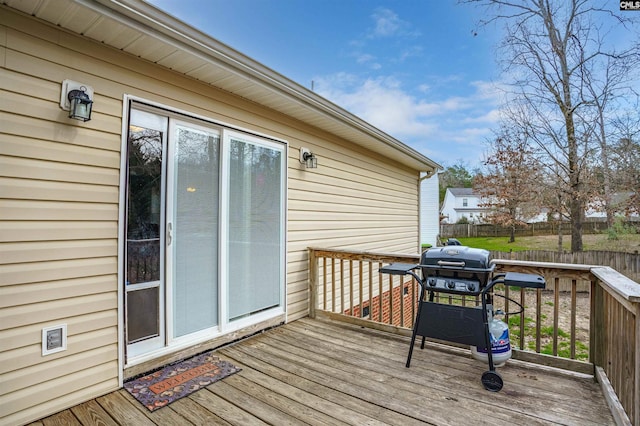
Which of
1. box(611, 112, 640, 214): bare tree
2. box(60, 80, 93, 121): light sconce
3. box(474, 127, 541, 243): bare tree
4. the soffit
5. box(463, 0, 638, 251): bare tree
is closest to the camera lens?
the soffit

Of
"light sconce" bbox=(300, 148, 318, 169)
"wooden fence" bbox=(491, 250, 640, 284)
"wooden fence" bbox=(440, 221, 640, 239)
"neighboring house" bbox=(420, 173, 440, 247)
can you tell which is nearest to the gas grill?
"light sconce" bbox=(300, 148, 318, 169)

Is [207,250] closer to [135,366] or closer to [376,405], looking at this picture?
[135,366]

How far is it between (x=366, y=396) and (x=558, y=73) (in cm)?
1267

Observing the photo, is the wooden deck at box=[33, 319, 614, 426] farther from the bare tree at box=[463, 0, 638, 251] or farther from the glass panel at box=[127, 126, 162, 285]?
the bare tree at box=[463, 0, 638, 251]

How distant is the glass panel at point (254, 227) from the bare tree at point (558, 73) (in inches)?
383

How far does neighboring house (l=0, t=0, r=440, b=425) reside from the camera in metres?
2.03

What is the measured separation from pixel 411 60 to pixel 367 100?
9.46 feet

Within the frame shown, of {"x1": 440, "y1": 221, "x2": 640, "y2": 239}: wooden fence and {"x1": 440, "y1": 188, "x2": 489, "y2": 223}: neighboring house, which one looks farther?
{"x1": 440, "y1": 188, "x2": 489, "y2": 223}: neighboring house

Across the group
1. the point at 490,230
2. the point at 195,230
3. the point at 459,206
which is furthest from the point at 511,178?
the point at 459,206

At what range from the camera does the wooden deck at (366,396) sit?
80.4 inches

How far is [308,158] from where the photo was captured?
4227mm

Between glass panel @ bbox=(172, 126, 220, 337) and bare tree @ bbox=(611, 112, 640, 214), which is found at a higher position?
bare tree @ bbox=(611, 112, 640, 214)

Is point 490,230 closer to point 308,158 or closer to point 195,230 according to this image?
point 308,158

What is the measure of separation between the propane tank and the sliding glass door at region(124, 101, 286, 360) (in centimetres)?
219
